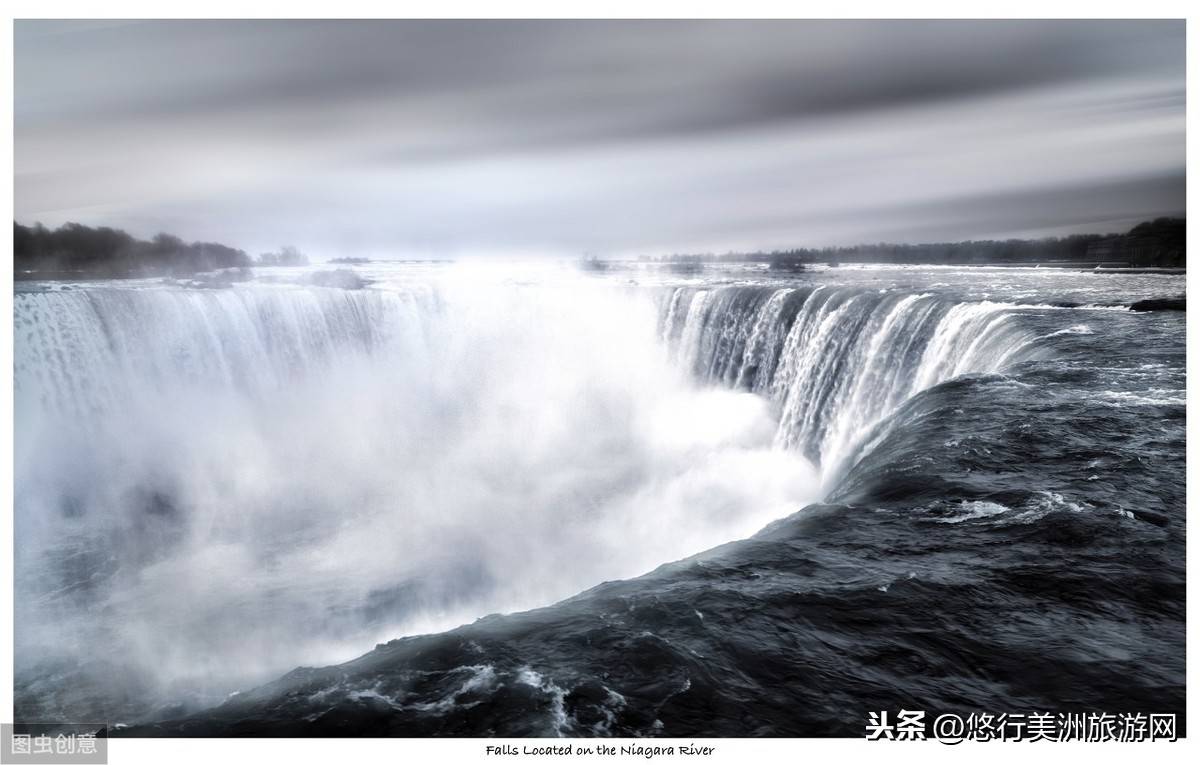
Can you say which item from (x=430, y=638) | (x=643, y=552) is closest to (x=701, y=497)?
(x=643, y=552)

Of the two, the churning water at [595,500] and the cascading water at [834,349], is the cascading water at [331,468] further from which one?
the cascading water at [834,349]

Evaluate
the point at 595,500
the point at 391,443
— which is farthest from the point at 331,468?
the point at 595,500

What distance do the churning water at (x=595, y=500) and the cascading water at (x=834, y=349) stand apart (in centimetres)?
8

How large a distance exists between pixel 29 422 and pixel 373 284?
11.9 m

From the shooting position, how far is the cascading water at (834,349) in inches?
483

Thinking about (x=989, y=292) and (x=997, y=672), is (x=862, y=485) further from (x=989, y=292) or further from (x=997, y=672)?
(x=989, y=292)

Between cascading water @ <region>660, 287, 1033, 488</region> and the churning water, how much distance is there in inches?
3.2

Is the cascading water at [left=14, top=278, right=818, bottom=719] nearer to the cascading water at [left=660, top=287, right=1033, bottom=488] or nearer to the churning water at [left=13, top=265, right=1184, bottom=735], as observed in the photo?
the churning water at [left=13, top=265, right=1184, bottom=735]

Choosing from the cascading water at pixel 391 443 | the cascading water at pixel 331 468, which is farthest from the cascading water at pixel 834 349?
the cascading water at pixel 331 468

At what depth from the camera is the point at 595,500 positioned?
1553 cm

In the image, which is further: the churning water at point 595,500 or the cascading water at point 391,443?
the cascading water at point 391,443

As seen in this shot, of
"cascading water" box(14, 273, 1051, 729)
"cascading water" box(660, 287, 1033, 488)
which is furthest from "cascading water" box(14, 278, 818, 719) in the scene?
"cascading water" box(660, 287, 1033, 488)

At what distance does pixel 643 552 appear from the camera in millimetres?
12969

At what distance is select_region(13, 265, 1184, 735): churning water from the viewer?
4.27 m
